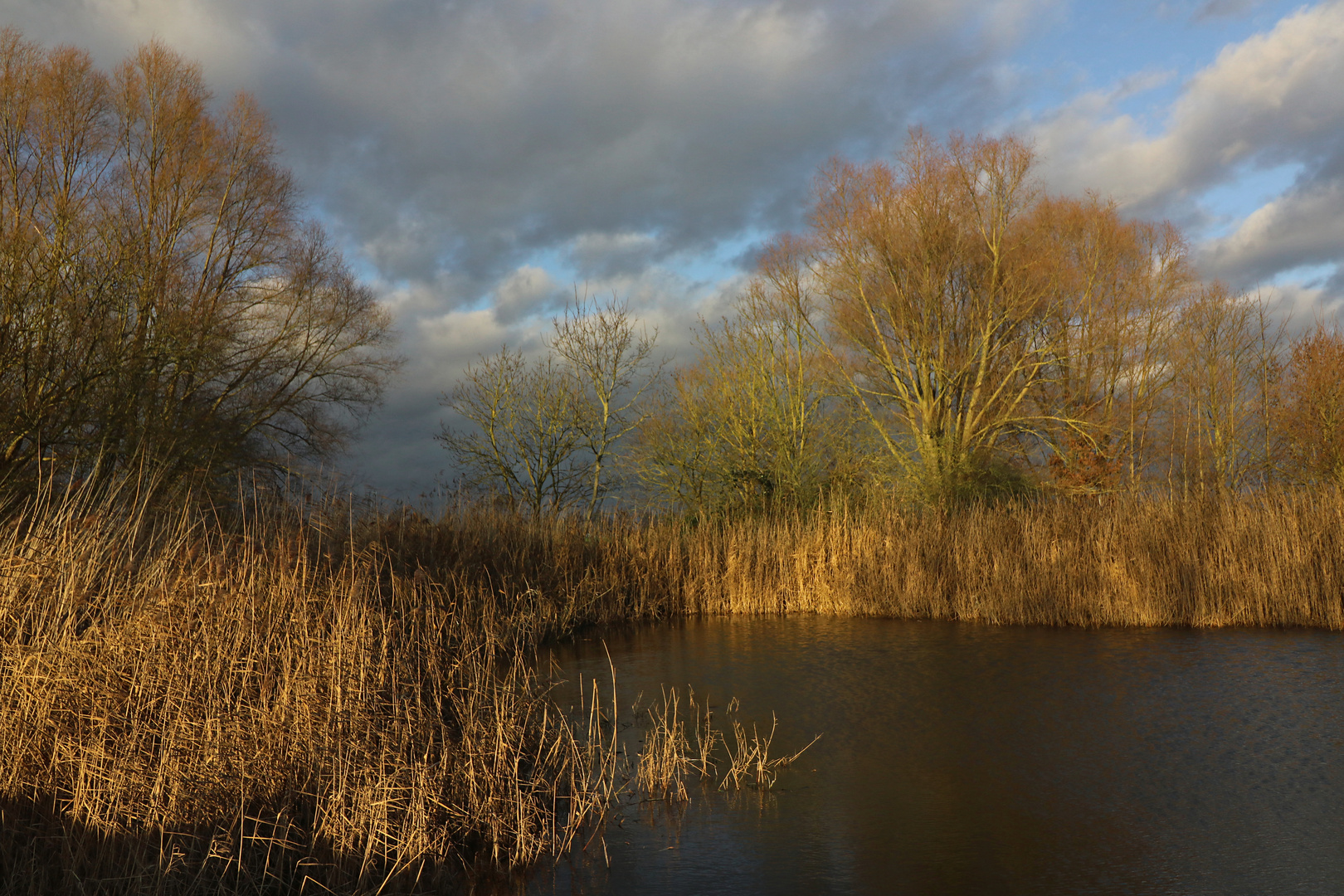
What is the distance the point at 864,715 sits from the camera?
6477 millimetres

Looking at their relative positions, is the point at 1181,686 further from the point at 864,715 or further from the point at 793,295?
the point at 793,295

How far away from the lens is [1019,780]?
4965 millimetres

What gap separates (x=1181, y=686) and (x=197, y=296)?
16.0 metres

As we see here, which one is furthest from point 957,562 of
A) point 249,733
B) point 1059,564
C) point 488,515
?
point 249,733

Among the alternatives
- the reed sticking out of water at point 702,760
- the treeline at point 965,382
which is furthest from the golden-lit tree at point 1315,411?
the reed sticking out of water at point 702,760

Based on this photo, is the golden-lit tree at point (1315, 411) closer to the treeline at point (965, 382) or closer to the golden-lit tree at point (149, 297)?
the treeline at point (965, 382)

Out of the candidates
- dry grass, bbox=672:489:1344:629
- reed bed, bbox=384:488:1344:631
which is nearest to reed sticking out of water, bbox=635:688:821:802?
reed bed, bbox=384:488:1344:631

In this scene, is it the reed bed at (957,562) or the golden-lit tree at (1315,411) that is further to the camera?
the golden-lit tree at (1315,411)

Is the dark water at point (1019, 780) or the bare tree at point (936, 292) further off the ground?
the bare tree at point (936, 292)

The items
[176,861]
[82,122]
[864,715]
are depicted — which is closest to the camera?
[176,861]

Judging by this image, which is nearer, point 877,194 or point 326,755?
point 326,755

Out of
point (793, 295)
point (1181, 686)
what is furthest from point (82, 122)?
point (1181, 686)

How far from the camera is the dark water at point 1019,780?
3756 mm

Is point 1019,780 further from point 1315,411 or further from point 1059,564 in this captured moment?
point 1315,411
